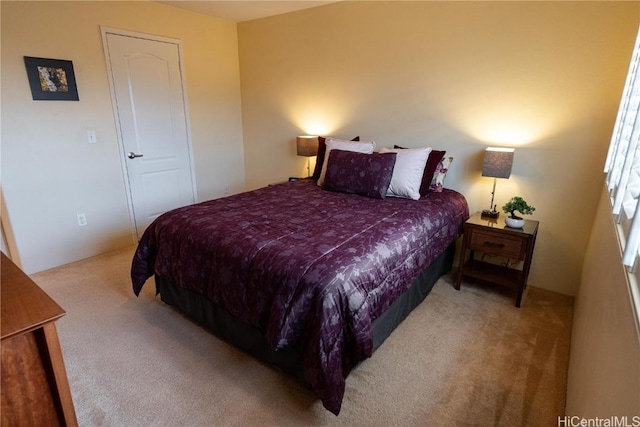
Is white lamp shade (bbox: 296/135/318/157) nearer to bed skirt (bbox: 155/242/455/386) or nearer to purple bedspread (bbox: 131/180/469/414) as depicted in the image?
purple bedspread (bbox: 131/180/469/414)

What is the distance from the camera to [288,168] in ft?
13.7

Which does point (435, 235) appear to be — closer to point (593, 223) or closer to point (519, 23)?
point (593, 223)

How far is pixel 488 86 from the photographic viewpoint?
2.65 meters

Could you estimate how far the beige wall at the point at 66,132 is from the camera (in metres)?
2.63

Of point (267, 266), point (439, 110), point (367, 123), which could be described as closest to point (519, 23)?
point (439, 110)

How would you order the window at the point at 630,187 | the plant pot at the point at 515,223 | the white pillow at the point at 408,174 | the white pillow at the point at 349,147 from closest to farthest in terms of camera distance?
the window at the point at 630,187
the plant pot at the point at 515,223
the white pillow at the point at 408,174
the white pillow at the point at 349,147

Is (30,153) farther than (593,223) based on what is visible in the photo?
Yes

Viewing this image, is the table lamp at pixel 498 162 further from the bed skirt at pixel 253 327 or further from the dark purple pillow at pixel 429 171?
the bed skirt at pixel 253 327

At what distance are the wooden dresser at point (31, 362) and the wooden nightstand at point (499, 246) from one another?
7.99 ft

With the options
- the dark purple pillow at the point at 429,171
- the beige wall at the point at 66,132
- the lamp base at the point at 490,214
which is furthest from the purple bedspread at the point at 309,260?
the beige wall at the point at 66,132

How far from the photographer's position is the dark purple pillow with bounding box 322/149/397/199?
2629 mm

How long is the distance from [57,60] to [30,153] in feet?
2.63

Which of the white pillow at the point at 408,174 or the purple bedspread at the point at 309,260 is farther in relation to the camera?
the white pillow at the point at 408,174

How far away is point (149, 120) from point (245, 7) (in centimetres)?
155
